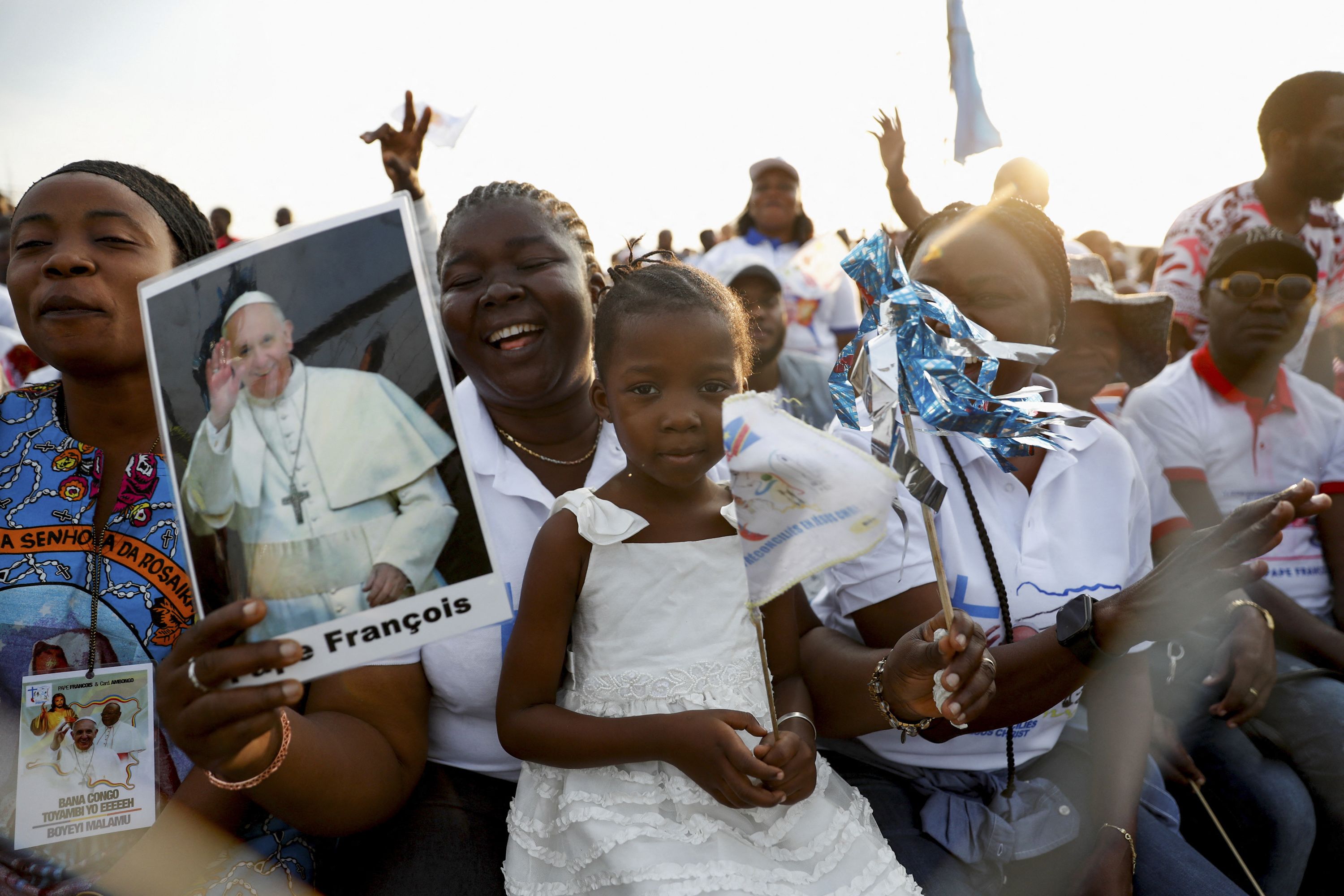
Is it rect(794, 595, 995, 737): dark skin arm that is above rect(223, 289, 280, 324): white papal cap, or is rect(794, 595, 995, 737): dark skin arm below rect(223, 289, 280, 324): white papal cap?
below

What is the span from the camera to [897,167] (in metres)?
4.19

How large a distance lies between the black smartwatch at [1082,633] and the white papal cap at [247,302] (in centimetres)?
152

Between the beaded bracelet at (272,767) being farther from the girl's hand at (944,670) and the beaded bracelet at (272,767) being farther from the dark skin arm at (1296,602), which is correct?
the dark skin arm at (1296,602)

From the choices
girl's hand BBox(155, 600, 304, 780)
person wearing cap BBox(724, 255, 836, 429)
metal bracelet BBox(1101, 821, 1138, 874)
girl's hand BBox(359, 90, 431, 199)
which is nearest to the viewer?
girl's hand BBox(155, 600, 304, 780)

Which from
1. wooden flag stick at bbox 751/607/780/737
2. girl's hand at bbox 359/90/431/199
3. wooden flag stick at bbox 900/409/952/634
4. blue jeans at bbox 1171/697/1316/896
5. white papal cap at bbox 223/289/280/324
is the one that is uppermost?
girl's hand at bbox 359/90/431/199

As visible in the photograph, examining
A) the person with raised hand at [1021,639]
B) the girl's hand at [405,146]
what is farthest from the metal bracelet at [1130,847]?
the girl's hand at [405,146]

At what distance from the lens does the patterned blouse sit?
5.96 ft

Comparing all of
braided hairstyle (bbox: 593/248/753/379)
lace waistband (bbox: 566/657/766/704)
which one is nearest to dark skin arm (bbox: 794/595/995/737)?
lace waistband (bbox: 566/657/766/704)

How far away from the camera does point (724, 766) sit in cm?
154

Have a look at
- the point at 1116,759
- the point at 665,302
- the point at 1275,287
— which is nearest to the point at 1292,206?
the point at 1275,287

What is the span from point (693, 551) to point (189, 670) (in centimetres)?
92

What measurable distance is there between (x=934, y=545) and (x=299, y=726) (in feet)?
3.62

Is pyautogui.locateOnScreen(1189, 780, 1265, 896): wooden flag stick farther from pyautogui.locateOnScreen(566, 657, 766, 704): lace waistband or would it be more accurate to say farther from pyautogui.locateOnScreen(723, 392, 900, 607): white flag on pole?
pyautogui.locateOnScreen(723, 392, 900, 607): white flag on pole

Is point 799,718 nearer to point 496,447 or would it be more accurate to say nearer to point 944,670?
point 944,670
